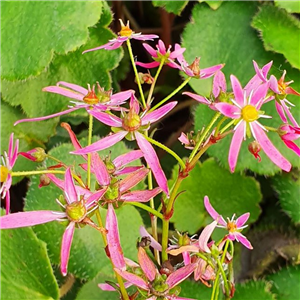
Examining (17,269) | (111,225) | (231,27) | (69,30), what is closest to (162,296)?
(111,225)

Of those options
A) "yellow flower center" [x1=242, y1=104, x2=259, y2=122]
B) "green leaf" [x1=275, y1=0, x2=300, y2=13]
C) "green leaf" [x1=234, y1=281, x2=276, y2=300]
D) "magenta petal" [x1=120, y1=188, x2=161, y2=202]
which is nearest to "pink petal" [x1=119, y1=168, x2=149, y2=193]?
"magenta petal" [x1=120, y1=188, x2=161, y2=202]

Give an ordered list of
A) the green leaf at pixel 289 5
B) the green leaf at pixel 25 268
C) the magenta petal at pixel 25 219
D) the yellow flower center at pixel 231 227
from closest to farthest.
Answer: the magenta petal at pixel 25 219 → the yellow flower center at pixel 231 227 → the green leaf at pixel 25 268 → the green leaf at pixel 289 5

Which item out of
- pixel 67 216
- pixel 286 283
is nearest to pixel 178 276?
pixel 67 216

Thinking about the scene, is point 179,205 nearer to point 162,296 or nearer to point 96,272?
point 96,272

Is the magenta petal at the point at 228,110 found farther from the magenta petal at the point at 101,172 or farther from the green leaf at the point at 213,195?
the green leaf at the point at 213,195

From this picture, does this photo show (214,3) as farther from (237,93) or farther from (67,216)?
(67,216)

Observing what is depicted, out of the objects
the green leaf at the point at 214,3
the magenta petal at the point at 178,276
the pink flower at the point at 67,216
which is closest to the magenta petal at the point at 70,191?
the pink flower at the point at 67,216
